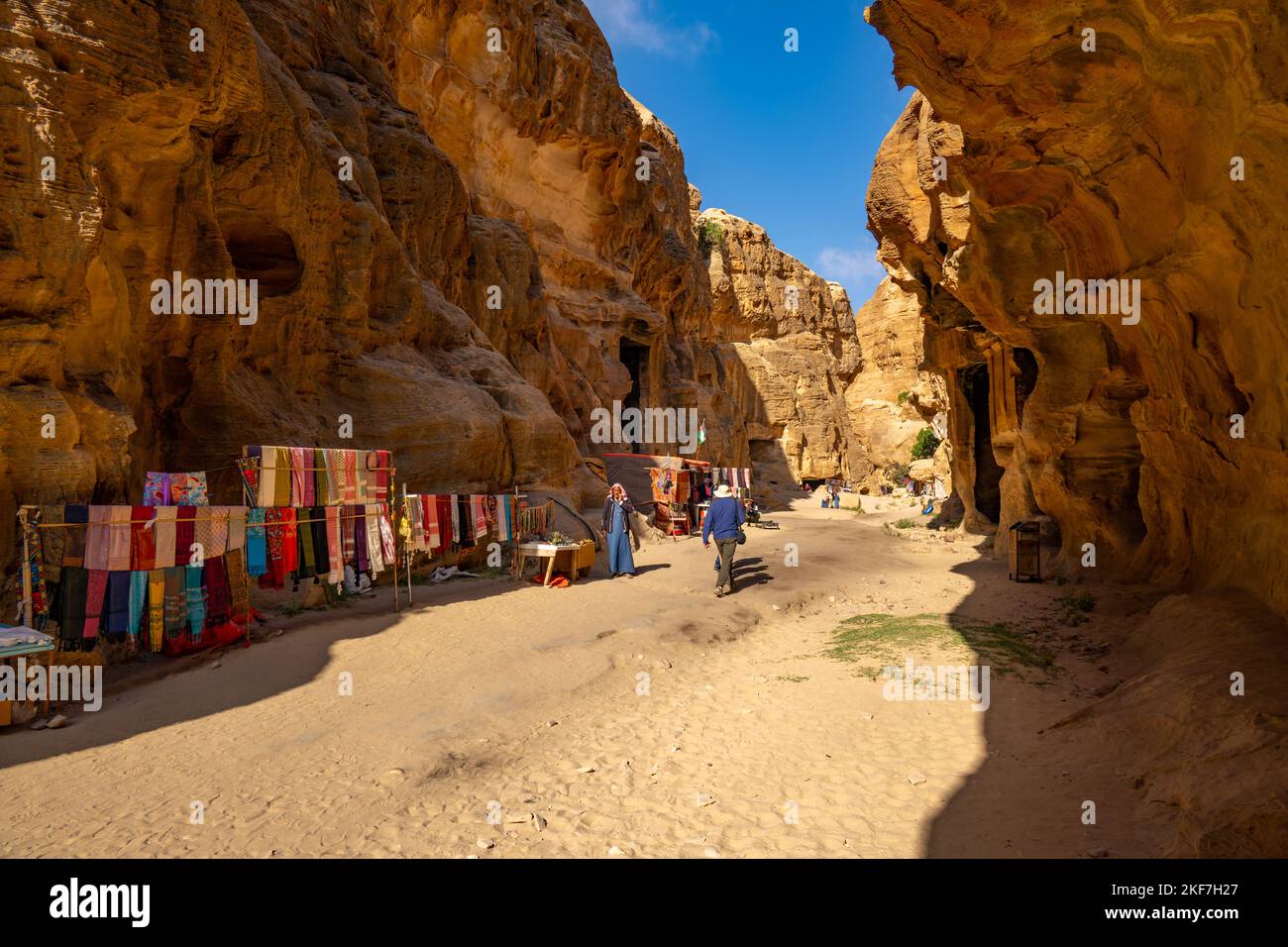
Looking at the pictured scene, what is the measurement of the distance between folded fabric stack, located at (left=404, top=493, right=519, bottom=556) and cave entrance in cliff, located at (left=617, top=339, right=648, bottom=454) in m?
23.2

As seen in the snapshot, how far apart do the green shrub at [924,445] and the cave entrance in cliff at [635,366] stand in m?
26.8

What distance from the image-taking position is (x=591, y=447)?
91.9 feet

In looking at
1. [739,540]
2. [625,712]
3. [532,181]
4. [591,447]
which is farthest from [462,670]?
[532,181]

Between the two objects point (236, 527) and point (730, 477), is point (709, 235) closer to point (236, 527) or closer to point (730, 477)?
point (730, 477)

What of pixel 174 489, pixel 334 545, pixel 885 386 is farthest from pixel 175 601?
pixel 885 386

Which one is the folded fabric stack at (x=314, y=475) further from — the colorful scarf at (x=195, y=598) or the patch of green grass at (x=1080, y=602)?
the patch of green grass at (x=1080, y=602)

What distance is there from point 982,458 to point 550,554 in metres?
18.4

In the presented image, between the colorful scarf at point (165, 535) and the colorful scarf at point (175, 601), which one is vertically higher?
the colorful scarf at point (165, 535)

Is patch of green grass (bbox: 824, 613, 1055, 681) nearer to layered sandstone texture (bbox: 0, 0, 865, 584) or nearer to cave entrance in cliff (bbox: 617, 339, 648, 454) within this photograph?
layered sandstone texture (bbox: 0, 0, 865, 584)

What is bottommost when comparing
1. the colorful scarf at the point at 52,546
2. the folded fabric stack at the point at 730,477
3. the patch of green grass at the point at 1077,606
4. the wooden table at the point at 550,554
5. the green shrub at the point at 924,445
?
the patch of green grass at the point at 1077,606

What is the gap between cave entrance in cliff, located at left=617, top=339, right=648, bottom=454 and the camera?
3650 cm

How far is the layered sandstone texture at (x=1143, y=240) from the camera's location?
16.1 ft

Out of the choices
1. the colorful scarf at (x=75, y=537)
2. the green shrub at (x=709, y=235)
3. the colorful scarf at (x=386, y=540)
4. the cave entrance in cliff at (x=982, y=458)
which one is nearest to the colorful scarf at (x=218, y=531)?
the colorful scarf at (x=75, y=537)
